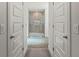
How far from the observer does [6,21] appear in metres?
0.94

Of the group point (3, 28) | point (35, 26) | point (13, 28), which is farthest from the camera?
point (35, 26)

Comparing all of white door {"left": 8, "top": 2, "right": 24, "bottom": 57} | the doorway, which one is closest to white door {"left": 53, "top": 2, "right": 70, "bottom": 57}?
white door {"left": 8, "top": 2, "right": 24, "bottom": 57}

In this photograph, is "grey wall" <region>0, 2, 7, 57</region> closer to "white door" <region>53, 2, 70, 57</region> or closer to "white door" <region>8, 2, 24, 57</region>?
"white door" <region>8, 2, 24, 57</region>

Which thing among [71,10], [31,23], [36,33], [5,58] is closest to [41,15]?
[31,23]

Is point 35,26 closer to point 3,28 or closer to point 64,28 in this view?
point 64,28

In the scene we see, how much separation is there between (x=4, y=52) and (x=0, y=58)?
0.09 meters

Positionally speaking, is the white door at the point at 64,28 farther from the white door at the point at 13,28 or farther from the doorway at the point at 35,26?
the doorway at the point at 35,26

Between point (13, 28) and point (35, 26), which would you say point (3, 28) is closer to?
point (13, 28)

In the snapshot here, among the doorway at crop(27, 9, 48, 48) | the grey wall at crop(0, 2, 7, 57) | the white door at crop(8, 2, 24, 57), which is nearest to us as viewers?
the grey wall at crop(0, 2, 7, 57)

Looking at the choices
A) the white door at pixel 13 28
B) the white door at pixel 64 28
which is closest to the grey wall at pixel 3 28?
the white door at pixel 13 28

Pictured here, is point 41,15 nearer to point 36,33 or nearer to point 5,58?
point 36,33

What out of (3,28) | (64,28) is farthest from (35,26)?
(3,28)

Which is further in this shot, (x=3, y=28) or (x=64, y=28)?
(x=64, y=28)

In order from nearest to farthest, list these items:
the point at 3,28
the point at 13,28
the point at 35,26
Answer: the point at 3,28 < the point at 13,28 < the point at 35,26
